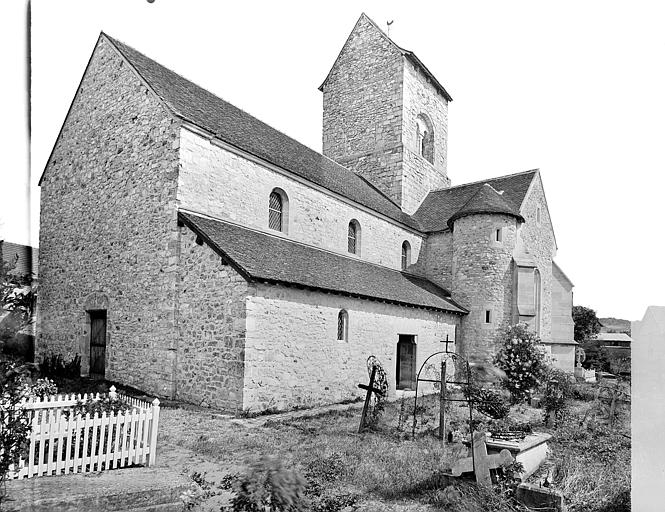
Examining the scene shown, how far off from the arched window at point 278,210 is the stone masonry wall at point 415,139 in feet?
29.7

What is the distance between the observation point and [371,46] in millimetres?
23750

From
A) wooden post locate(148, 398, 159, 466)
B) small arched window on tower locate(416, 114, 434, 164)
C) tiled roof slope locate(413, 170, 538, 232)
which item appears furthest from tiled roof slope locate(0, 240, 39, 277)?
small arched window on tower locate(416, 114, 434, 164)

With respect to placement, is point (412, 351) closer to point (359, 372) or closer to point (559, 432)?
point (359, 372)

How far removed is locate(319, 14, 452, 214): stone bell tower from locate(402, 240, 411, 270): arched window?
250 cm

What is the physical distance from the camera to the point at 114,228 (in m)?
13.2

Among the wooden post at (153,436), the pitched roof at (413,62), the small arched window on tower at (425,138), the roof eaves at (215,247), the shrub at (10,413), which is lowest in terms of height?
the wooden post at (153,436)

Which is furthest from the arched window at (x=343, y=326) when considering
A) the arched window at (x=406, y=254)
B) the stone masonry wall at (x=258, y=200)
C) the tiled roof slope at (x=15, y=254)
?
the tiled roof slope at (x=15, y=254)

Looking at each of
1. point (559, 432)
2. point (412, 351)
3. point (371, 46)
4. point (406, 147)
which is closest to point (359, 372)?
point (412, 351)

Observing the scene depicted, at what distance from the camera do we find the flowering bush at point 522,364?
11734mm

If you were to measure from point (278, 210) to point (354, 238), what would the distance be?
13.0 ft

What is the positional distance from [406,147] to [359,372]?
13.3 meters

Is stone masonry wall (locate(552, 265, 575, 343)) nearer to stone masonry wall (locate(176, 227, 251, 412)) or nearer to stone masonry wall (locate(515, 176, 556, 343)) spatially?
stone masonry wall (locate(515, 176, 556, 343))

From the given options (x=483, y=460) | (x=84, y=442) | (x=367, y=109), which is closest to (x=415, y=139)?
(x=367, y=109)

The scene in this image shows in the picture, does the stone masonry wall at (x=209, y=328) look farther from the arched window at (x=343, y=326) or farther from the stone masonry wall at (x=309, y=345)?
the arched window at (x=343, y=326)
